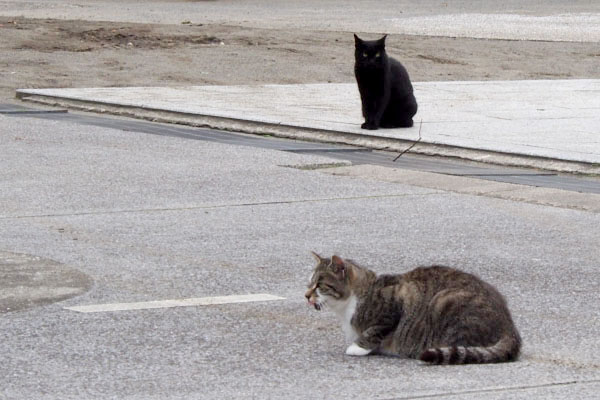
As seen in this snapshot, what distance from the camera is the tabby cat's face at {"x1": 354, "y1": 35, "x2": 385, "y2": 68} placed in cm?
1509

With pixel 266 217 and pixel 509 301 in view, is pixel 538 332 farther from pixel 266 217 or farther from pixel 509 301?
pixel 266 217

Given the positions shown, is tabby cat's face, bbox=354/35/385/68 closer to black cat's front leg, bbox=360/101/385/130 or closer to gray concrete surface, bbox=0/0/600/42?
black cat's front leg, bbox=360/101/385/130

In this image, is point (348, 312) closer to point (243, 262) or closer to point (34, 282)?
point (243, 262)

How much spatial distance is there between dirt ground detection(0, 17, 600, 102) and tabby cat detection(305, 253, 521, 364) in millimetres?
13206

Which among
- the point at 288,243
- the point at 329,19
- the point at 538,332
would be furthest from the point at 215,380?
the point at 329,19

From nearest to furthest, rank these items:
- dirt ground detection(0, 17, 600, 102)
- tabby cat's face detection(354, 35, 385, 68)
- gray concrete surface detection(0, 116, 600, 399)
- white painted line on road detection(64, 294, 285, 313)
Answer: gray concrete surface detection(0, 116, 600, 399) < white painted line on road detection(64, 294, 285, 313) < tabby cat's face detection(354, 35, 385, 68) < dirt ground detection(0, 17, 600, 102)

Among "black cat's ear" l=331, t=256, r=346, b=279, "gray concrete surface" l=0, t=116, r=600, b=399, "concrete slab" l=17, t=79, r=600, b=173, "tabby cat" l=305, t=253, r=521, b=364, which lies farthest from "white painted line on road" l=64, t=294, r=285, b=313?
"concrete slab" l=17, t=79, r=600, b=173

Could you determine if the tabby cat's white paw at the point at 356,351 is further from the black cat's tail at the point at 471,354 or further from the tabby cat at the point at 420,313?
the black cat's tail at the point at 471,354

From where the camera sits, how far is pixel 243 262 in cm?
879

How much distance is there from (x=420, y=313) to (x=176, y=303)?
173 cm

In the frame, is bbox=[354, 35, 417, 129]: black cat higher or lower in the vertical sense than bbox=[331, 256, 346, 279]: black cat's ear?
lower

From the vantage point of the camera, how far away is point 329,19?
111 feet

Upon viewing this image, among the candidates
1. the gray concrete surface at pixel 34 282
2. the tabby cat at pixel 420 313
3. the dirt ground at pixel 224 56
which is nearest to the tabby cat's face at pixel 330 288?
the tabby cat at pixel 420 313

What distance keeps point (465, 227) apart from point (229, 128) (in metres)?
6.10
